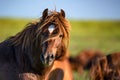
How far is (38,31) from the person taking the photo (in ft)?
26.6

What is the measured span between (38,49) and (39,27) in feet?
1.23

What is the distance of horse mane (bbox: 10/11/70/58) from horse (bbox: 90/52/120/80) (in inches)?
50.7

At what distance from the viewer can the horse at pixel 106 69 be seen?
9.40 metres

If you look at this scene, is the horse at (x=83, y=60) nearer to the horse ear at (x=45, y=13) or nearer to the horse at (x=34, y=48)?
the horse at (x=34, y=48)

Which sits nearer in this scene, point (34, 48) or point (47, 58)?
point (47, 58)

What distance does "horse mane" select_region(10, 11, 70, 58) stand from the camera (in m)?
8.14

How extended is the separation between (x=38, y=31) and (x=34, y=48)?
1.04ft

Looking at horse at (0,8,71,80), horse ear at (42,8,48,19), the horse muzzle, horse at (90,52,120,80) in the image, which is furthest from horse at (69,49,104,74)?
the horse muzzle

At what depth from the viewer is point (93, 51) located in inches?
824

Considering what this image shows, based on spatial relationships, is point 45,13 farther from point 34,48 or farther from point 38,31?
point 34,48

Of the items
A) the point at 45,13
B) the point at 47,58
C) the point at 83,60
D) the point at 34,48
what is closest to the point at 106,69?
the point at 34,48

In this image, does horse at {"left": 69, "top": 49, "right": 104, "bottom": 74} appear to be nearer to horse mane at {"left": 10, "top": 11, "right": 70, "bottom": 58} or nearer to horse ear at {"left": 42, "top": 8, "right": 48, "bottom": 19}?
horse mane at {"left": 10, "top": 11, "right": 70, "bottom": 58}

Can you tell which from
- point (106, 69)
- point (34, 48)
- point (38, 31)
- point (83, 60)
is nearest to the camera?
point (38, 31)

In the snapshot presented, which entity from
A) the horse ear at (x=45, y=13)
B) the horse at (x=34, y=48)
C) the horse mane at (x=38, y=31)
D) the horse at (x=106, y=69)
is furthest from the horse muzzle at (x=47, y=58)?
the horse at (x=106, y=69)
